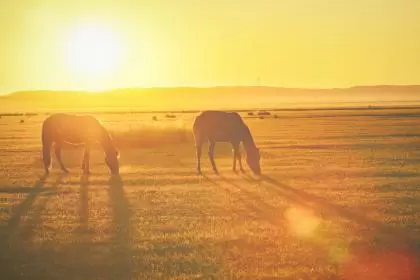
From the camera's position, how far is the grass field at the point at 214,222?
29.9 ft

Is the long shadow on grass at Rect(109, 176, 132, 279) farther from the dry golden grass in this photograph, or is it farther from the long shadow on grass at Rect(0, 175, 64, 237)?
the dry golden grass

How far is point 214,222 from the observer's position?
480 inches

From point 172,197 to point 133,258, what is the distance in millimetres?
5637

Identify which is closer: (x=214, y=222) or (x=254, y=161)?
(x=214, y=222)

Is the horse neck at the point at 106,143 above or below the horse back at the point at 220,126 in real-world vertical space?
below

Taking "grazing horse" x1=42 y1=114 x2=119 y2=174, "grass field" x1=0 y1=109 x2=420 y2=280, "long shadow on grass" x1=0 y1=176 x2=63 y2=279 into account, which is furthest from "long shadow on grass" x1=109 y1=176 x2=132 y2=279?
"grazing horse" x1=42 y1=114 x2=119 y2=174

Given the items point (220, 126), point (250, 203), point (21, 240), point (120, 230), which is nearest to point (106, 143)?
point (220, 126)

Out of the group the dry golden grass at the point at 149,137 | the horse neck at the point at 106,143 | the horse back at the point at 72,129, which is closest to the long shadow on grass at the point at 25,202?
the horse back at the point at 72,129

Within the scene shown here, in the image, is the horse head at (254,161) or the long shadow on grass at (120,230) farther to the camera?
the horse head at (254,161)

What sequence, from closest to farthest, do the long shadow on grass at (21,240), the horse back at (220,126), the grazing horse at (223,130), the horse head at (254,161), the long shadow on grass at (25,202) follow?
the long shadow on grass at (21,240) < the long shadow on grass at (25,202) < the horse head at (254,161) < the grazing horse at (223,130) < the horse back at (220,126)

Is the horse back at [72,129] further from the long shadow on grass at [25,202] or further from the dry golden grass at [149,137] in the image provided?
the dry golden grass at [149,137]

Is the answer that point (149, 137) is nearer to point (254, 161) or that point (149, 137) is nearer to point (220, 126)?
point (220, 126)

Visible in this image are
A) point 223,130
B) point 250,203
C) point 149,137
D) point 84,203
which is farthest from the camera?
point 149,137

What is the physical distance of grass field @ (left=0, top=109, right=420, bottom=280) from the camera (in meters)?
9.10
